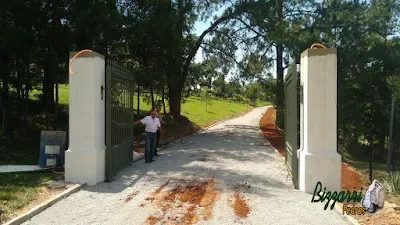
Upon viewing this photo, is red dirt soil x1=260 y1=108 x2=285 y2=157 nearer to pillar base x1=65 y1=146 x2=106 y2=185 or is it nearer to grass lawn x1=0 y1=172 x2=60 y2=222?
pillar base x1=65 y1=146 x2=106 y2=185

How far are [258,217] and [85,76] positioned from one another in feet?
15.1

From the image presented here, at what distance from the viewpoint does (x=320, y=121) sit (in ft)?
25.4

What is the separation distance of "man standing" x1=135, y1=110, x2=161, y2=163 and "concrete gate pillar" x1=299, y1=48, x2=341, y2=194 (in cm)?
488

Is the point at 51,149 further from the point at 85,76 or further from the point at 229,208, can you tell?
the point at 229,208

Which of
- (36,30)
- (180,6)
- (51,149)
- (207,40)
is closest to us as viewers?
(51,149)

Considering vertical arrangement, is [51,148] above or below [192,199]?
above

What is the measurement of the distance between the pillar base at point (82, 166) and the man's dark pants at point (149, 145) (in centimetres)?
309

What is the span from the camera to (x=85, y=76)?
8328mm

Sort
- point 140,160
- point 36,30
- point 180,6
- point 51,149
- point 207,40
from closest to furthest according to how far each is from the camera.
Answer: point 51,149 → point 140,160 → point 36,30 → point 180,6 → point 207,40

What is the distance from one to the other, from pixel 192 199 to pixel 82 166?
8.57 ft

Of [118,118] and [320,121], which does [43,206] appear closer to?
[118,118]

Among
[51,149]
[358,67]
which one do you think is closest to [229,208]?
[51,149]

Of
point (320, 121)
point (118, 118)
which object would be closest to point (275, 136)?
A: point (118, 118)

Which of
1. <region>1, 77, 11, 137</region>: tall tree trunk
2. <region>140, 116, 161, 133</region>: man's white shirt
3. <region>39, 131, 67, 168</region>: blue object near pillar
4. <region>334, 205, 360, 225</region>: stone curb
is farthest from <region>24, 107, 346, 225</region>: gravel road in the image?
<region>1, 77, 11, 137</region>: tall tree trunk
